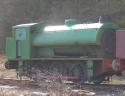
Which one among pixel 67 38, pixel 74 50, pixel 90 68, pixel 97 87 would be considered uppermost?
pixel 67 38

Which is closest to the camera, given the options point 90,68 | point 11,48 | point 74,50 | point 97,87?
point 97,87

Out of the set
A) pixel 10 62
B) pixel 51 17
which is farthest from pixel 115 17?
pixel 10 62

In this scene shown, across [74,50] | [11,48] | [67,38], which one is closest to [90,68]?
[74,50]

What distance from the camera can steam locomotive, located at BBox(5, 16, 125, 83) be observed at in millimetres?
18953

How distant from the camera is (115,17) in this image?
37250 millimetres

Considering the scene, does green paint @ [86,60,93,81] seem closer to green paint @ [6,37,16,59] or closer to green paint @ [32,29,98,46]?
green paint @ [32,29,98,46]

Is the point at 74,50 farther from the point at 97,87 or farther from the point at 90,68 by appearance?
the point at 97,87

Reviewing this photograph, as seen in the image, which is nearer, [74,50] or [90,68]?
[90,68]

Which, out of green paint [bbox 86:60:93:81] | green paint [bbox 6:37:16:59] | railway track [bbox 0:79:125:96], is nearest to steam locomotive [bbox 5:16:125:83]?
green paint [bbox 86:60:93:81]

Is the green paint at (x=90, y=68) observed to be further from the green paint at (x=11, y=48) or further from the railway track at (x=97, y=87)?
the green paint at (x=11, y=48)

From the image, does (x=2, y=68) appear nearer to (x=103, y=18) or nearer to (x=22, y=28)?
(x=22, y=28)

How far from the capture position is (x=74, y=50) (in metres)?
20.4

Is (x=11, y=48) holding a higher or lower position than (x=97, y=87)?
higher

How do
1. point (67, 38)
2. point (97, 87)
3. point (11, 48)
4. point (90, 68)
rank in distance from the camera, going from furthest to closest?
point (11, 48) → point (67, 38) → point (90, 68) → point (97, 87)
